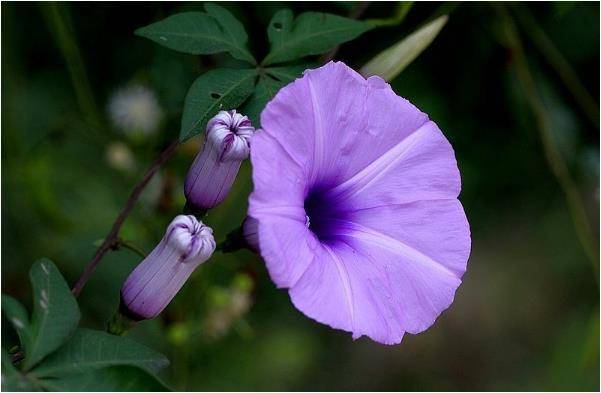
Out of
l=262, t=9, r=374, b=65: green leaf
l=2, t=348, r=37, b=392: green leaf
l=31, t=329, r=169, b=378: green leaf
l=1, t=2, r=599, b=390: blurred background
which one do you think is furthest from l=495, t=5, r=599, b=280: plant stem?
l=2, t=348, r=37, b=392: green leaf

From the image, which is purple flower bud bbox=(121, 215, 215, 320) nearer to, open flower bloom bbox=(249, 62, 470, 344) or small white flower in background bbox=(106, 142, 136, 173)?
open flower bloom bbox=(249, 62, 470, 344)

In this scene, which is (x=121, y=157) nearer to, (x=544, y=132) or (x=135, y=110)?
(x=135, y=110)

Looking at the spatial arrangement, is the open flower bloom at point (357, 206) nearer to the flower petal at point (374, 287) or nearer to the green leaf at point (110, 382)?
the flower petal at point (374, 287)

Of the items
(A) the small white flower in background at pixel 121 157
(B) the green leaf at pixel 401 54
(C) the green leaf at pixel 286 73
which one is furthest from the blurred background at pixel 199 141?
(C) the green leaf at pixel 286 73

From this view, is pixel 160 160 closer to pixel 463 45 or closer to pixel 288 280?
pixel 288 280

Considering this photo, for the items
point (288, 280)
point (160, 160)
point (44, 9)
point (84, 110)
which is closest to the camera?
point (288, 280)

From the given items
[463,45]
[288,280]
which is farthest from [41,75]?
[288,280]
